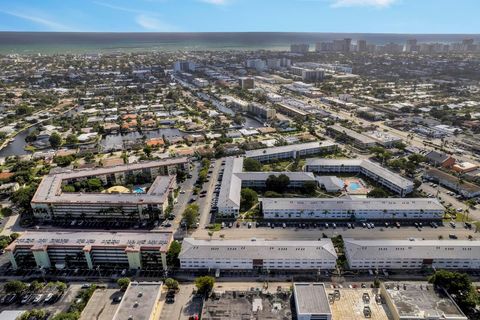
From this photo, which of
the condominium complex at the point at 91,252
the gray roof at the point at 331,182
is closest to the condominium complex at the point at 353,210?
the gray roof at the point at 331,182

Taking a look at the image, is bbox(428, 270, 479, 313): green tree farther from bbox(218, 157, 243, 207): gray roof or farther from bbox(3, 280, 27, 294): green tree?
bbox(3, 280, 27, 294): green tree

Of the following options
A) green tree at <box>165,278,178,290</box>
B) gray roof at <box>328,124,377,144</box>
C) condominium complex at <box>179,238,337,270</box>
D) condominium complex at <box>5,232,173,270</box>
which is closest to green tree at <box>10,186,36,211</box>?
condominium complex at <box>5,232,173,270</box>

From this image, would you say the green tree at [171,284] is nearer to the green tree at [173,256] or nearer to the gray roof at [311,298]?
the green tree at [173,256]

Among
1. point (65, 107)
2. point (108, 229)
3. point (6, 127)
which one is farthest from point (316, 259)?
point (65, 107)

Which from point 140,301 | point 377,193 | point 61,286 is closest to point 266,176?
point 377,193

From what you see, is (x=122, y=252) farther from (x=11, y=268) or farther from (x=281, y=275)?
(x=281, y=275)

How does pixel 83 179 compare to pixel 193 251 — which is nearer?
pixel 193 251
